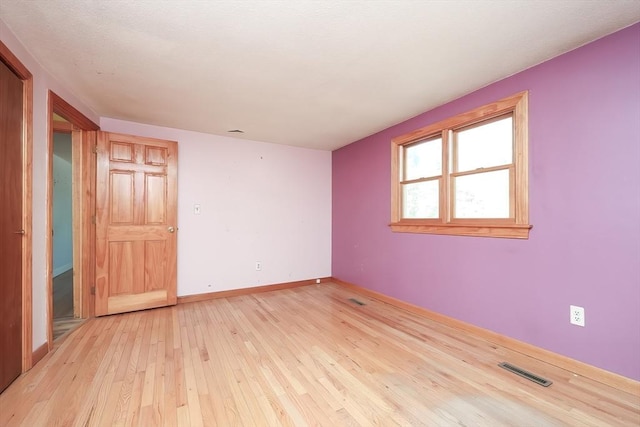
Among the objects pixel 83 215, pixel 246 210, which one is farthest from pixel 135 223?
pixel 246 210

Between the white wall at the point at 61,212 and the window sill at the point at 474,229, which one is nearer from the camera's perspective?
the window sill at the point at 474,229

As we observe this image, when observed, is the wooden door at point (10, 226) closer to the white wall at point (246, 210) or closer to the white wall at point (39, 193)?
the white wall at point (39, 193)

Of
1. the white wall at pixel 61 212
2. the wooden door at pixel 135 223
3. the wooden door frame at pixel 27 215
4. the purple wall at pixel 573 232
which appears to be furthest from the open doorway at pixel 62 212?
the purple wall at pixel 573 232

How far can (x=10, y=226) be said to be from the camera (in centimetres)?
179

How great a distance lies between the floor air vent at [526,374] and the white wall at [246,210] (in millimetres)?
3107

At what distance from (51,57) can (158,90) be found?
73 cm

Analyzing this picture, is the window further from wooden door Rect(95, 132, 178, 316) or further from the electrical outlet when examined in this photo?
wooden door Rect(95, 132, 178, 316)

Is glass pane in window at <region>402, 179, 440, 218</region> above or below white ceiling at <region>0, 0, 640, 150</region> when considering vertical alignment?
below

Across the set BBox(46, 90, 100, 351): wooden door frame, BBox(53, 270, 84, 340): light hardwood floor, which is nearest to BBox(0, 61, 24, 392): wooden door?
BBox(53, 270, 84, 340): light hardwood floor

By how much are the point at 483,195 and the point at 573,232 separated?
0.78m

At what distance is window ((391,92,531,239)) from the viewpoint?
234 centimetres

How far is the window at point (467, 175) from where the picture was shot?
7.67 ft

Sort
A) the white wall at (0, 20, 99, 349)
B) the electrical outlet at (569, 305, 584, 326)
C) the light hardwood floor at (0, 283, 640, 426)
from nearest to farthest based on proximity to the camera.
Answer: the light hardwood floor at (0, 283, 640, 426), the electrical outlet at (569, 305, 584, 326), the white wall at (0, 20, 99, 349)

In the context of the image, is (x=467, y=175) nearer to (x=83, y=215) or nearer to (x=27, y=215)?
(x=27, y=215)
